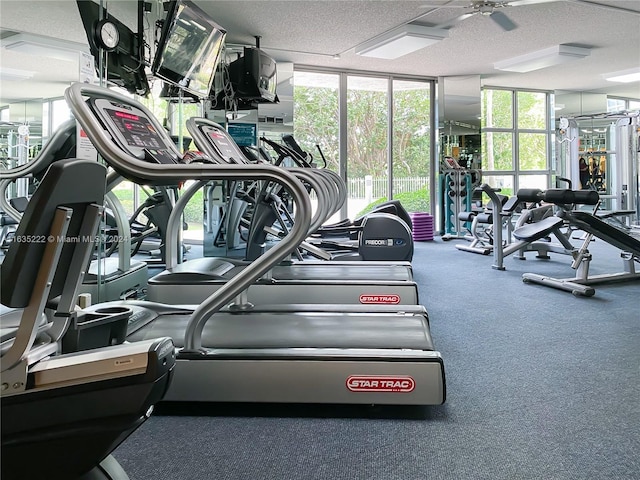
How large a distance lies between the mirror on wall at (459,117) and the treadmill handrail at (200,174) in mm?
7727

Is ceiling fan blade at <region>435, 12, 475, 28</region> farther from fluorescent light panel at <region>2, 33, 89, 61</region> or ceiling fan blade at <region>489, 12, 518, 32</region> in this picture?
fluorescent light panel at <region>2, 33, 89, 61</region>

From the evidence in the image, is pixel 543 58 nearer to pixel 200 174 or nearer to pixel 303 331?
pixel 303 331

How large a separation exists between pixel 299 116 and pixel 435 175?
293cm

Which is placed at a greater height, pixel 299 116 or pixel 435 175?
pixel 299 116

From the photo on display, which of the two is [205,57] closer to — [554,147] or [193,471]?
[193,471]

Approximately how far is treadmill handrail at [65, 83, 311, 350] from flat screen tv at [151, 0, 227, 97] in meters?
2.00

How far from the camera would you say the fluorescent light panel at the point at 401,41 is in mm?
5963

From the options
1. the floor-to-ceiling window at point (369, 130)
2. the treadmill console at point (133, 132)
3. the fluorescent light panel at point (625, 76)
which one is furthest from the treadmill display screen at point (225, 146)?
the fluorescent light panel at point (625, 76)

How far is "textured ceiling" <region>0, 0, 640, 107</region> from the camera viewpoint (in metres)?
3.62

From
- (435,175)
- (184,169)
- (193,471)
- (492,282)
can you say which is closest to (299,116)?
(435,175)

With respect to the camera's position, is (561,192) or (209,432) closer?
(209,432)

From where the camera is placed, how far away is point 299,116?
27.0 feet

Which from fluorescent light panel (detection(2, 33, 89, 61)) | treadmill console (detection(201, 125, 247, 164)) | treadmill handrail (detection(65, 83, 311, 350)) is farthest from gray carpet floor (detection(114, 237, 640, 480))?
fluorescent light panel (detection(2, 33, 89, 61))

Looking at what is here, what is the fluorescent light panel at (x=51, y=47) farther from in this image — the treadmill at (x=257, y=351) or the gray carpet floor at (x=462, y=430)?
the gray carpet floor at (x=462, y=430)
